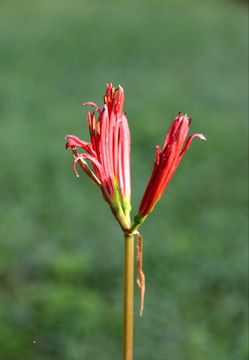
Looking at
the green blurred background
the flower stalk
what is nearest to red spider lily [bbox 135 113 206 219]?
the flower stalk

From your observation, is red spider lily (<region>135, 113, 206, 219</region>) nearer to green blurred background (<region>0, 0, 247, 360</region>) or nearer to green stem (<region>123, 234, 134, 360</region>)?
green stem (<region>123, 234, 134, 360</region>)

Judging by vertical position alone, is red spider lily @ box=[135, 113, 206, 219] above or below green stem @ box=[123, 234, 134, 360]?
above

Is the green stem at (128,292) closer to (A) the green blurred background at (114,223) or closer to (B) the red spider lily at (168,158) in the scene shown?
(B) the red spider lily at (168,158)

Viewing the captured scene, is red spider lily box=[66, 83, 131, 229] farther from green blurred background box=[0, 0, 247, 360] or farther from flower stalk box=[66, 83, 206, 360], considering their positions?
green blurred background box=[0, 0, 247, 360]

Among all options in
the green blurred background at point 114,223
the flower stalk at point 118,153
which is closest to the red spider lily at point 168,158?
the flower stalk at point 118,153

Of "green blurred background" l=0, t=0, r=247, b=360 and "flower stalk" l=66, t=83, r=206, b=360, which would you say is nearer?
"flower stalk" l=66, t=83, r=206, b=360
